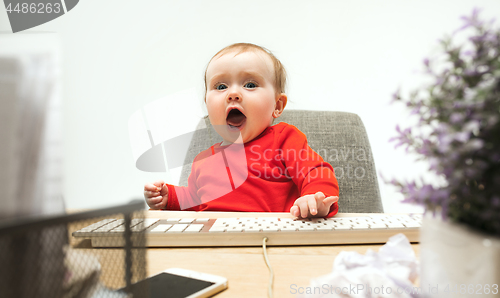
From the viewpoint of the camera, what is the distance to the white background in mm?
1644

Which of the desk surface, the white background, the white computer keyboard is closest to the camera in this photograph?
the desk surface

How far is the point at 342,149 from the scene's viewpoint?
1212mm

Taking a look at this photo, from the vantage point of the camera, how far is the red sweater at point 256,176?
94 cm

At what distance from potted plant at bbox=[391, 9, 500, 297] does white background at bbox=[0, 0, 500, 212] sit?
4.87 feet

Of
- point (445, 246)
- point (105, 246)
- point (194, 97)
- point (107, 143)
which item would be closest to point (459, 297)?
point (445, 246)

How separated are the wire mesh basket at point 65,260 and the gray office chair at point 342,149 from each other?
967mm

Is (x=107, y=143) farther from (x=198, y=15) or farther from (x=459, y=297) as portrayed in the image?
(x=459, y=297)

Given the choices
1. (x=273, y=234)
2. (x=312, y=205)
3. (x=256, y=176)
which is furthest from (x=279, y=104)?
(x=273, y=234)

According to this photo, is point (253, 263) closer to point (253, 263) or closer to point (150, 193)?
point (253, 263)

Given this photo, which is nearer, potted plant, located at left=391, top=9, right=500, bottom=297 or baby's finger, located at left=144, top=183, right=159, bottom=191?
potted plant, located at left=391, top=9, right=500, bottom=297

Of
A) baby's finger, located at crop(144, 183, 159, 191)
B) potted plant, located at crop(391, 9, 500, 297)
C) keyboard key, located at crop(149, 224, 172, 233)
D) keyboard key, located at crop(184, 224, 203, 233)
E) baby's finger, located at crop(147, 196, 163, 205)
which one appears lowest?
baby's finger, located at crop(147, 196, 163, 205)

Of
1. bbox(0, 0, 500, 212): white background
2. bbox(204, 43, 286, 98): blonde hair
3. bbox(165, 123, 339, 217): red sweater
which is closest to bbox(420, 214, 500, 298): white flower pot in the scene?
bbox(165, 123, 339, 217): red sweater

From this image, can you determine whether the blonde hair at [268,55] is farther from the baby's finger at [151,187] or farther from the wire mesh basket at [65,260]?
the wire mesh basket at [65,260]

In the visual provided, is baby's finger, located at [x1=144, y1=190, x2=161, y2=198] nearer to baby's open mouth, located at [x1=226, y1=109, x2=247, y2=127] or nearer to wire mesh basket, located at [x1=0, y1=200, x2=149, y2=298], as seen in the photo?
baby's open mouth, located at [x1=226, y1=109, x2=247, y2=127]
